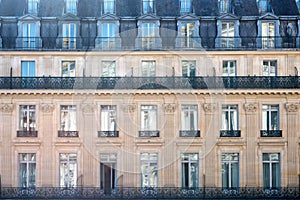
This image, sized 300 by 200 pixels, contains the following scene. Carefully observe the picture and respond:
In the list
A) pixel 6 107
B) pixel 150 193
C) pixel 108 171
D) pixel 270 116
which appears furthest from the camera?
pixel 270 116

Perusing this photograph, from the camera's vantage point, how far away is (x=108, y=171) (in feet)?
97.6

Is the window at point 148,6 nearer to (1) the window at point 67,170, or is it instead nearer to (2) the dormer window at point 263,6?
(2) the dormer window at point 263,6

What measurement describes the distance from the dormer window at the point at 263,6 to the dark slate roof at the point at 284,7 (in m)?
0.29

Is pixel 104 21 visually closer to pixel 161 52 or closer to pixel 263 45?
pixel 161 52

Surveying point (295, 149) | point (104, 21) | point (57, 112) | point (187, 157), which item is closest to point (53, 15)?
point (104, 21)

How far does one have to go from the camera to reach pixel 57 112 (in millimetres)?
29844

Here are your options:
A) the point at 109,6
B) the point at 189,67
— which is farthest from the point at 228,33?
the point at 109,6

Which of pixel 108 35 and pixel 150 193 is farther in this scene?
pixel 108 35

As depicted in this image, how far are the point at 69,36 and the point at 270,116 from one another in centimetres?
1064

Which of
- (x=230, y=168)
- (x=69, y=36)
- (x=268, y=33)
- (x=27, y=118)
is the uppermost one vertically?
(x=268, y=33)

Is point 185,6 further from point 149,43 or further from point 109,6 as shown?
point 109,6

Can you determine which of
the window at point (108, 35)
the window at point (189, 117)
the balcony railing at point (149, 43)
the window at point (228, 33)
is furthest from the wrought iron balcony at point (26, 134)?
the window at point (228, 33)

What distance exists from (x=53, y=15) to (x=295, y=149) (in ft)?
44.7

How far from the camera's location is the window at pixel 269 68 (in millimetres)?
30344
